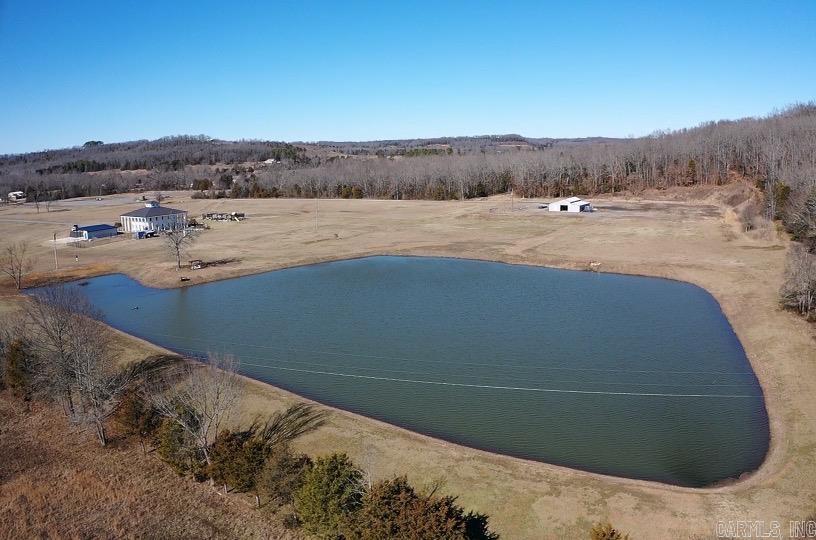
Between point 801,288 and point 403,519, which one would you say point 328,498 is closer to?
point 403,519

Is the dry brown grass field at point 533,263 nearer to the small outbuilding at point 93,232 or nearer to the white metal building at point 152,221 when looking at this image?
the small outbuilding at point 93,232

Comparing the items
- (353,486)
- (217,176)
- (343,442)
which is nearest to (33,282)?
(343,442)

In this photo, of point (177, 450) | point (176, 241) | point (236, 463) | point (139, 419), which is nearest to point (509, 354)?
point (236, 463)

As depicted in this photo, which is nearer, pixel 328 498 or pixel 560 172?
pixel 328 498

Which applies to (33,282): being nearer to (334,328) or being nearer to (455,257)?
(334,328)

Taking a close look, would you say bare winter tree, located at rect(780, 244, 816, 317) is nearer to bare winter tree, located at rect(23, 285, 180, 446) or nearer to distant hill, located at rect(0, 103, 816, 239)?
bare winter tree, located at rect(23, 285, 180, 446)

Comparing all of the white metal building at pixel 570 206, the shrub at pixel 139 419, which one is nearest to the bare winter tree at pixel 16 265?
the shrub at pixel 139 419
